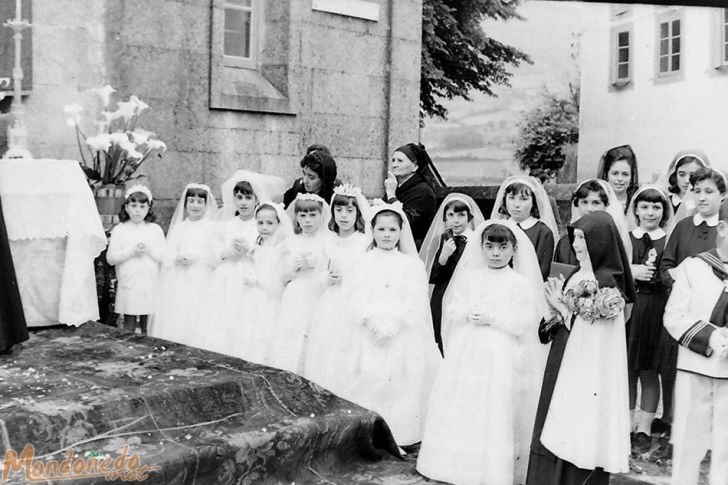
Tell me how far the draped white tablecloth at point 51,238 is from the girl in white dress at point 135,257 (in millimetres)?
646

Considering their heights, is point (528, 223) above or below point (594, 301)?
above

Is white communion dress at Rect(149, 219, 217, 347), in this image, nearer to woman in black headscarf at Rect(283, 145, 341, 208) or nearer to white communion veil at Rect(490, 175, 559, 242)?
woman in black headscarf at Rect(283, 145, 341, 208)

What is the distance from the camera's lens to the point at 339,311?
5.79 m

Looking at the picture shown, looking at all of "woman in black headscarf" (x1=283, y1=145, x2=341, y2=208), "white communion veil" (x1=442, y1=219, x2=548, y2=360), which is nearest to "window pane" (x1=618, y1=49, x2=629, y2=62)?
"woman in black headscarf" (x1=283, y1=145, x2=341, y2=208)

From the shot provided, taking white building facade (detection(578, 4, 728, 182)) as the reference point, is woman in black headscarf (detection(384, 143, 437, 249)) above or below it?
below

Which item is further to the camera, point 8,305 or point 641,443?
point 641,443

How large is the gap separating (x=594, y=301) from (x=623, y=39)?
595 inches

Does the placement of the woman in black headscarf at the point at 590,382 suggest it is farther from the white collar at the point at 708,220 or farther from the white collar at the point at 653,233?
the white collar at the point at 653,233

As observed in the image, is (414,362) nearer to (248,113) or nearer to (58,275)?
(58,275)

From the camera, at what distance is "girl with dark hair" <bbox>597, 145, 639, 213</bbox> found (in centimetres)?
614

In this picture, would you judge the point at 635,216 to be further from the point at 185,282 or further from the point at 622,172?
the point at 185,282

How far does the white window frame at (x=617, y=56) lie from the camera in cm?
1742

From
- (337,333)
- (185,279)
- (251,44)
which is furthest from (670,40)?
(337,333)

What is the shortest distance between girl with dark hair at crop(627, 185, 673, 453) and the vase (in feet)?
13.7
